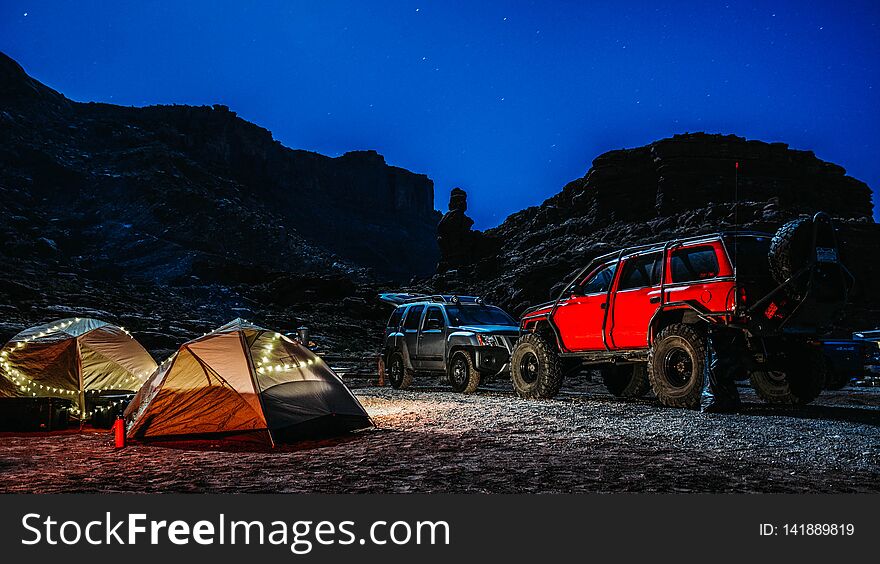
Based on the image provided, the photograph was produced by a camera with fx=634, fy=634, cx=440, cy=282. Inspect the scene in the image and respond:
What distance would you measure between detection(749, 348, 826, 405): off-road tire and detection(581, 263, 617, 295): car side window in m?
2.79

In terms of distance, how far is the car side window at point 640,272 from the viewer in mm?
10266

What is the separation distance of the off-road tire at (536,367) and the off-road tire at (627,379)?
5.08 feet

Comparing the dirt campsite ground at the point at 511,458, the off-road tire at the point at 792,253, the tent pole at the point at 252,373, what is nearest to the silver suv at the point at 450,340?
the dirt campsite ground at the point at 511,458

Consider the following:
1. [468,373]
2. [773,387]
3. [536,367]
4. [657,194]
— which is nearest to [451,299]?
[468,373]

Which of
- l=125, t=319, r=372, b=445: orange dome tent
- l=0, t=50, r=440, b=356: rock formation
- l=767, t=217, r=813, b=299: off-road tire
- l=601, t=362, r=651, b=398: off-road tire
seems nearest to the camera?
l=125, t=319, r=372, b=445: orange dome tent

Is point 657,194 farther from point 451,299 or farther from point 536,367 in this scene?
point 536,367

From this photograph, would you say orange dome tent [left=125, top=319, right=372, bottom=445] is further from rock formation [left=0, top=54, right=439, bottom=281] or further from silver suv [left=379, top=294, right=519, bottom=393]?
rock formation [left=0, top=54, right=439, bottom=281]

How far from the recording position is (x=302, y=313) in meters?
64.4

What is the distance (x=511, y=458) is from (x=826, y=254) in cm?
576

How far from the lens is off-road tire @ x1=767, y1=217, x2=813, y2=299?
8.41m

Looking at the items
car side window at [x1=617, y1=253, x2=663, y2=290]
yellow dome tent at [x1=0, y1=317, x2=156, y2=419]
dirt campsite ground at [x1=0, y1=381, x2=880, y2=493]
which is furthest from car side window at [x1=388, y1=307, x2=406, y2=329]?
dirt campsite ground at [x1=0, y1=381, x2=880, y2=493]

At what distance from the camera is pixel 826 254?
8625 millimetres

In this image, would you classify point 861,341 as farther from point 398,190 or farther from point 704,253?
point 398,190

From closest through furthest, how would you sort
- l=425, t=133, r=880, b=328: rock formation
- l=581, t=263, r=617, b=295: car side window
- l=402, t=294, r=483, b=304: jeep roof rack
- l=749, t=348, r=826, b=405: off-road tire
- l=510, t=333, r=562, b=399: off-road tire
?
l=749, t=348, r=826, b=405: off-road tire → l=581, t=263, r=617, b=295: car side window → l=510, t=333, r=562, b=399: off-road tire → l=402, t=294, r=483, b=304: jeep roof rack → l=425, t=133, r=880, b=328: rock formation
